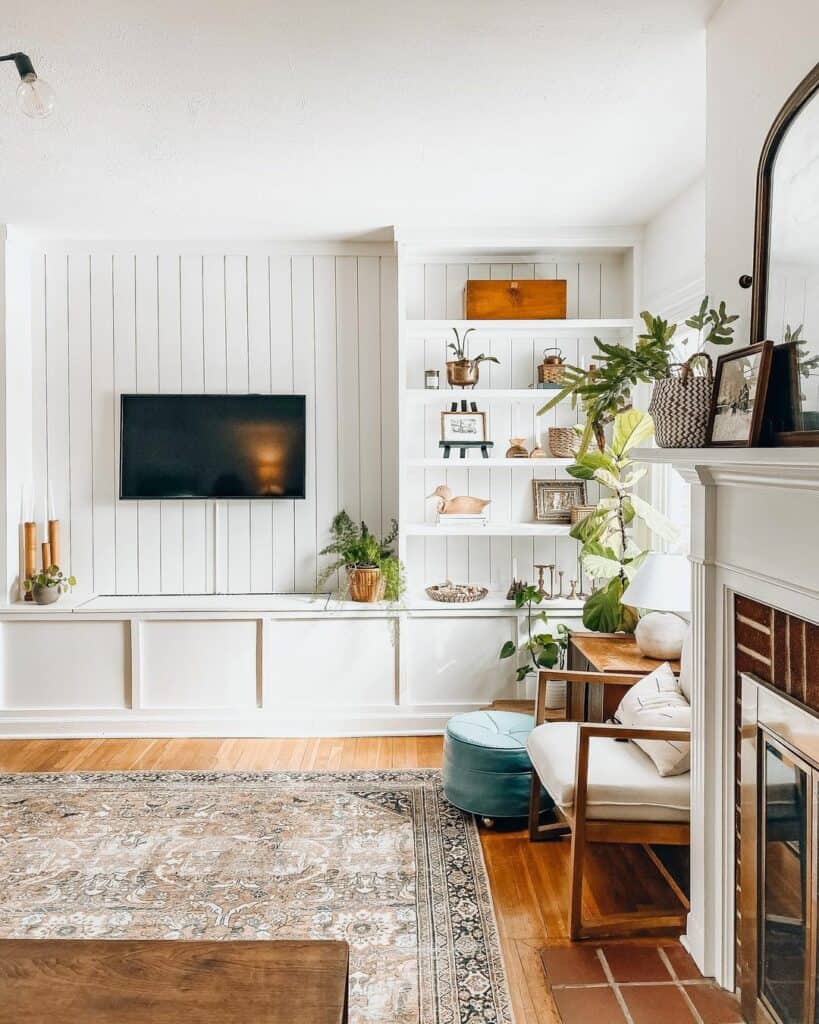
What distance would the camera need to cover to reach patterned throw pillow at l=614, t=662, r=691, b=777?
254cm

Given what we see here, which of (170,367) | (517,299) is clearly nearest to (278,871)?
(170,367)

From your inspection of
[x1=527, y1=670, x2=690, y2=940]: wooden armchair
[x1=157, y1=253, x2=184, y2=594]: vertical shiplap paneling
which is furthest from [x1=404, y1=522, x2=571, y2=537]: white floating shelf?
[x1=527, y1=670, x2=690, y2=940]: wooden armchair

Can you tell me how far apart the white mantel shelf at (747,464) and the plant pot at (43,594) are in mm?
3273

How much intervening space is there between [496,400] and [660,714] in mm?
2276

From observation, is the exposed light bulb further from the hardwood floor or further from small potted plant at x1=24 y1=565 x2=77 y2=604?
small potted plant at x1=24 y1=565 x2=77 y2=604

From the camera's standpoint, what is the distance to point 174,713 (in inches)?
169

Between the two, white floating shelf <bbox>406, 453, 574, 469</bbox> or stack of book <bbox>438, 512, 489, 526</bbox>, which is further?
stack of book <bbox>438, 512, 489, 526</bbox>

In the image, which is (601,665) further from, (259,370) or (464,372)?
(259,370)

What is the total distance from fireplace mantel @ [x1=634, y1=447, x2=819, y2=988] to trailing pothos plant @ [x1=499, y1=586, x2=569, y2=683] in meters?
1.65

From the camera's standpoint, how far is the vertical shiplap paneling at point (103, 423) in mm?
4543

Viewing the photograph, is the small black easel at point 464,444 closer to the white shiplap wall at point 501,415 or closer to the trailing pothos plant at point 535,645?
the white shiplap wall at point 501,415

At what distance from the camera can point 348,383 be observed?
4602 mm

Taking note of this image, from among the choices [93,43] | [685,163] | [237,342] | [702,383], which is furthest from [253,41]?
[237,342]

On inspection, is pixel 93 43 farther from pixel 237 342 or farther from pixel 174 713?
pixel 174 713
